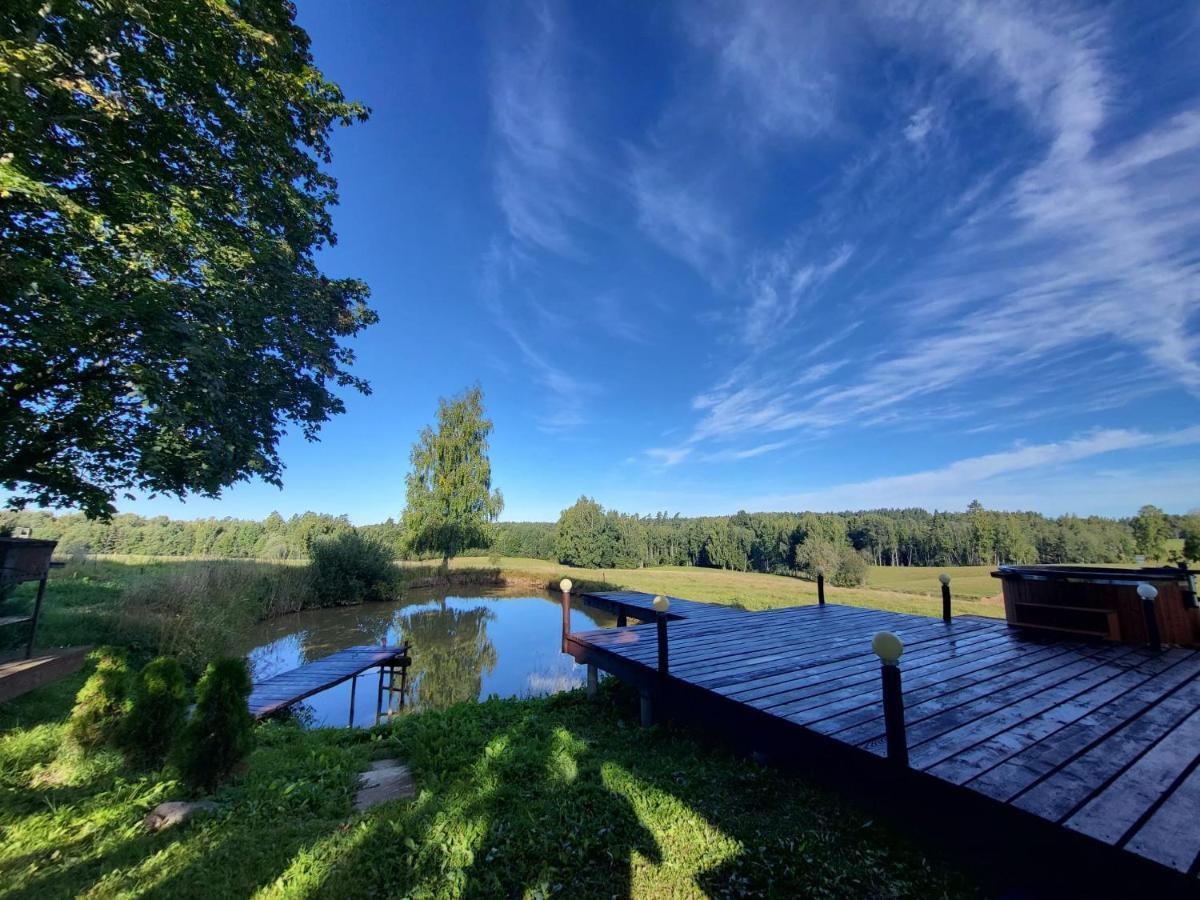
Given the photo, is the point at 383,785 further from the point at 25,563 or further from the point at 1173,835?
the point at 25,563

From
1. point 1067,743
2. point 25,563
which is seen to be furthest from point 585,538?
point 1067,743

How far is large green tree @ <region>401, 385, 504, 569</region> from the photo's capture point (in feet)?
84.5

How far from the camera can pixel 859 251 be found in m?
14.3

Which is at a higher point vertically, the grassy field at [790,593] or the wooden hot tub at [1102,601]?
the wooden hot tub at [1102,601]

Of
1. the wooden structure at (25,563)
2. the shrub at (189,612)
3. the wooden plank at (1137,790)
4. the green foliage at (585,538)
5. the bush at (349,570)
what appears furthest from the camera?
the green foliage at (585,538)

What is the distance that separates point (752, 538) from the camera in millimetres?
58875

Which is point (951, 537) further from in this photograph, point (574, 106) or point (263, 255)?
point (263, 255)

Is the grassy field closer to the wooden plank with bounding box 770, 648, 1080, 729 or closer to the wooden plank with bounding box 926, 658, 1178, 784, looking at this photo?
the wooden plank with bounding box 770, 648, 1080, 729

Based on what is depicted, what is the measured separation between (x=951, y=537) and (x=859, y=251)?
5749cm

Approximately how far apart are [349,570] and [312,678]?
1527cm

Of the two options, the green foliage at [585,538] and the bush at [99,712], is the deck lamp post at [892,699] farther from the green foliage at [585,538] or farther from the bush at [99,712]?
the green foliage at [585,538]

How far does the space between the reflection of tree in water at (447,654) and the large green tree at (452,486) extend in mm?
6487

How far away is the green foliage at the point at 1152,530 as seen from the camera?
73.5ft

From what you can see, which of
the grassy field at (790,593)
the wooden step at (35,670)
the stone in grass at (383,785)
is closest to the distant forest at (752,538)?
the grassy field at (790,593)
